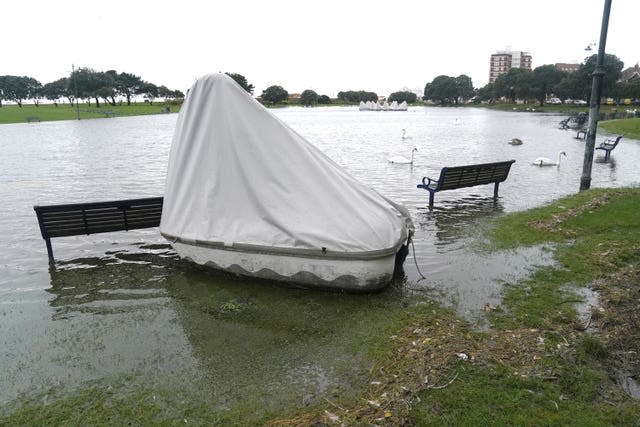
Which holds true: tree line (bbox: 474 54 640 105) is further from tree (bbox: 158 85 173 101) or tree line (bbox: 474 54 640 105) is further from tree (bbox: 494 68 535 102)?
tree (bbox: 158 85 173 101)

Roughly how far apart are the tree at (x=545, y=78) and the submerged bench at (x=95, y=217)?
15103cm

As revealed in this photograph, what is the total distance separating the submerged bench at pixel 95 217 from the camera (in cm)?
911

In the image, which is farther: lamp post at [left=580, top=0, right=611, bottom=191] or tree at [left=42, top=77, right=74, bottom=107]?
tree at [left=42, top=77, right=74, bottom=107]

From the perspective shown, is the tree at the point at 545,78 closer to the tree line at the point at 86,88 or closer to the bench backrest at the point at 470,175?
the tree line at the point at 86,88

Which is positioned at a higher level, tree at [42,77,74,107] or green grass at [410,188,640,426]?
tree at [42,77,74,107]

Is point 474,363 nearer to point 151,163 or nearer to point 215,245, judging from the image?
point 215,245

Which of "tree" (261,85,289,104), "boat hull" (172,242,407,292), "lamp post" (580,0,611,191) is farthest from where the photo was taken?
"tree" (261,85,289,104)

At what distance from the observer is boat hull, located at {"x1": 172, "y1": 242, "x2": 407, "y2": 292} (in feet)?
A: 23.0

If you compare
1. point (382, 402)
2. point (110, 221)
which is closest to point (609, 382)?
point (382, 402)

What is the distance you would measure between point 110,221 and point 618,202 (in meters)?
13.1

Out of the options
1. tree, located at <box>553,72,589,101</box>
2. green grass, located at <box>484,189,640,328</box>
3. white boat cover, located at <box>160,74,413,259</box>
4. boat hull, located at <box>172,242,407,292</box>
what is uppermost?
tree, located at <box>553,72,589,101</box>

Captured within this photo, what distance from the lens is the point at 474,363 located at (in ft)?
16.6

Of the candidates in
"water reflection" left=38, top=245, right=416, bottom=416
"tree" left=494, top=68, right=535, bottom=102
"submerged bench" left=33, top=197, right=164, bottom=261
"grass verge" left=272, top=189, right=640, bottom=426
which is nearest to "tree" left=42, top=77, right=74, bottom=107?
"tree" left=494, top=68, right=535, bottom=102

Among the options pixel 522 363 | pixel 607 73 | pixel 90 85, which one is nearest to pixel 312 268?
pixel 522 363
